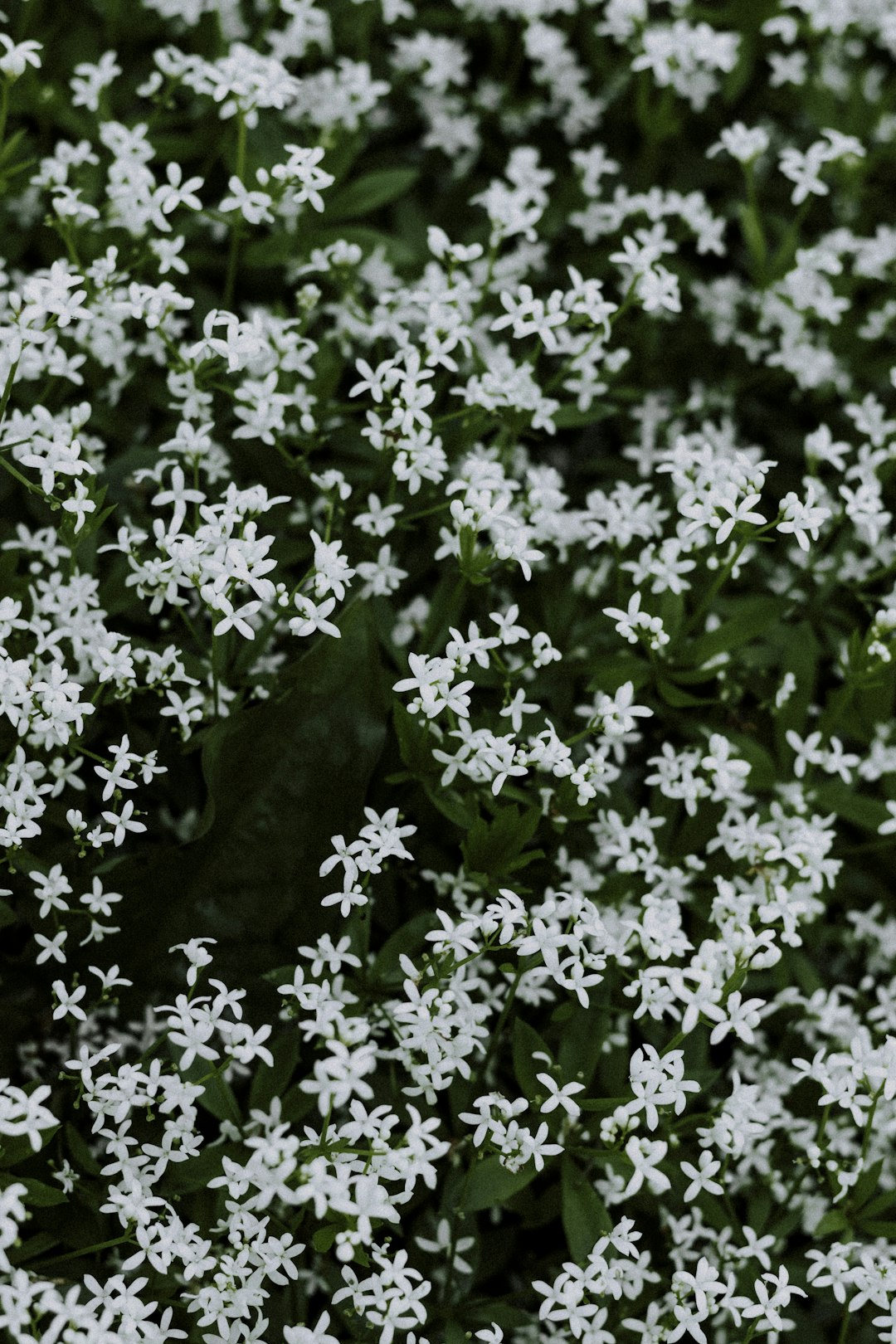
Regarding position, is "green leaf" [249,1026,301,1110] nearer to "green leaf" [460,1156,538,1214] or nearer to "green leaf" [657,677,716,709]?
"green leaf" [460,1156,538,1214]

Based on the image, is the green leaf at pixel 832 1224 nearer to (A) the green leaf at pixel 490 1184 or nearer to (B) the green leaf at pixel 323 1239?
(A) the green leaf at pixel 490 1184

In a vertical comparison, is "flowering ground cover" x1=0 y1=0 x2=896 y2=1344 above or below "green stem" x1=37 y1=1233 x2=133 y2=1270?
above

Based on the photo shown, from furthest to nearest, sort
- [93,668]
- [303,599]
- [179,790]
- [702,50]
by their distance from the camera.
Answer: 1. [702,50]
2. [179,790]
3. [93,668]
4. [303,599]

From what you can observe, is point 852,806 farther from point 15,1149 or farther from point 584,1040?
point 15,1149

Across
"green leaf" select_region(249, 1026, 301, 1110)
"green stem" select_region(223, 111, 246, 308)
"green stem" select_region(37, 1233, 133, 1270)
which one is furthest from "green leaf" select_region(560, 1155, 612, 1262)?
"green stem" select_region(223, 111, 246, 308)

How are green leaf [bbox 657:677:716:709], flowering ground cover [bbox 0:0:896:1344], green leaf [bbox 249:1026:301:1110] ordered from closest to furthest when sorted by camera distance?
flowering ground cover [bbox 0:0:896:1344] < green leaf [bbox 249:1026:301:1110] < green leaf [bbox 657:677:716:709]

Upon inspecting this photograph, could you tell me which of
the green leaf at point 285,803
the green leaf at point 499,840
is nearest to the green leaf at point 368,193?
the green leaf at point 285,803

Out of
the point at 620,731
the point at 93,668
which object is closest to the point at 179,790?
the point at 93,668

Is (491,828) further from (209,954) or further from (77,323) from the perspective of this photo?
(77,323)
